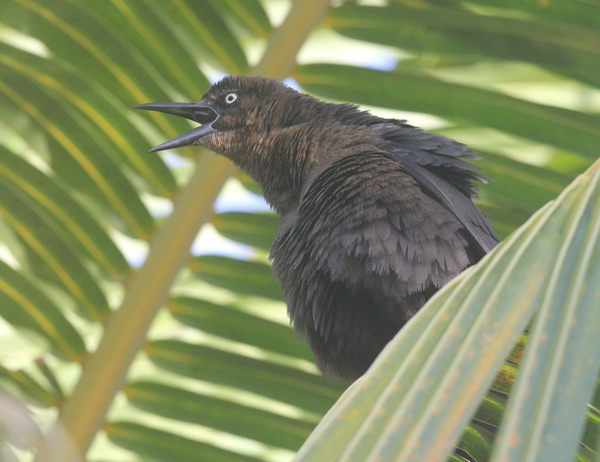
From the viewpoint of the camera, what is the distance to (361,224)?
2.08m

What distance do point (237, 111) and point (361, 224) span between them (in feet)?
3.45

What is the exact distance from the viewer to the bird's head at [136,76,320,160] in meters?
2.69

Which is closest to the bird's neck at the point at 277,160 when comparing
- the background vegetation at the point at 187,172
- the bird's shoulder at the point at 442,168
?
the background vegetation at the point at 187,172

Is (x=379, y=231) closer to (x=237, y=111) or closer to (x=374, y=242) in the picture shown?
(x=374, y=242)

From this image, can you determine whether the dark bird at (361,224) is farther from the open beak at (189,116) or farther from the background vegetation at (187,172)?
the background vegetation at (187,172)

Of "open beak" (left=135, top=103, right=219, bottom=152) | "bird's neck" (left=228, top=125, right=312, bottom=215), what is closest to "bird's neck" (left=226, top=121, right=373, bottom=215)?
"bird's neck" (left=228, top=125, right=312, bottom=215)

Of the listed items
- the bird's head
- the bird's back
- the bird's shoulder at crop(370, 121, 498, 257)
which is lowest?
the bird's back

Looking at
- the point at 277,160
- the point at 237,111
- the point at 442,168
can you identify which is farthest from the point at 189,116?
the point at 442,168

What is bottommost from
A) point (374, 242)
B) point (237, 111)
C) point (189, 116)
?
point (374, 242)

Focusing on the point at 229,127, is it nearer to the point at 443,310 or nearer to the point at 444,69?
the point at 444,69

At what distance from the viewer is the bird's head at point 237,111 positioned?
106 inches

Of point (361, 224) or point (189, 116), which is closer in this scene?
point (361, 224)

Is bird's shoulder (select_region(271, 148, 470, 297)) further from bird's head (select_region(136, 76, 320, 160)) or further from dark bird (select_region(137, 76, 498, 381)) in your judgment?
bird's head (select_region(136, 76, 320, 160))

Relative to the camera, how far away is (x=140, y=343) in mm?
2656
